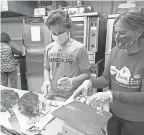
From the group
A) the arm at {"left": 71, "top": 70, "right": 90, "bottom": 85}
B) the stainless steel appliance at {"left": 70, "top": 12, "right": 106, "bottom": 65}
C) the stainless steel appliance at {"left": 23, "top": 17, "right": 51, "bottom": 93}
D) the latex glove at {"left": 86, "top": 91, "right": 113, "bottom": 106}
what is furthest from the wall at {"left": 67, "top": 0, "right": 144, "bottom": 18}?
the latex glove at {"left": 86, "top": 91, "right": 113, "bottom": 106}

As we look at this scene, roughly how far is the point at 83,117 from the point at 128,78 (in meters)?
0.36

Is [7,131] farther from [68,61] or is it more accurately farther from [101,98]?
[68,61]

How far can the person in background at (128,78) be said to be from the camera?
0.78 meters

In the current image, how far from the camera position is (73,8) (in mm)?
2418

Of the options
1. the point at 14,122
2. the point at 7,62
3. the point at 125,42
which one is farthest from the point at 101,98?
the point at 7,62

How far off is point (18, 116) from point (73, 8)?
2047 mm

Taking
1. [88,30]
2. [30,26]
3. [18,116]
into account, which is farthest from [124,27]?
[30,26]

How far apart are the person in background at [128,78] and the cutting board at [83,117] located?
0.11 metres

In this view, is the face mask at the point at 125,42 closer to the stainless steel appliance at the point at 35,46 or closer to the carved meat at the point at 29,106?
the carved meat at the point at 29,106

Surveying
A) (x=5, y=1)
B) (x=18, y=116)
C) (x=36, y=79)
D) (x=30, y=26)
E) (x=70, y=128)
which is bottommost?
(x=36, y=79)

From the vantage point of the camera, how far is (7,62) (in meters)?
2.82

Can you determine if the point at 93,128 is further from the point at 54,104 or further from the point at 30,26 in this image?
the point at 30,26

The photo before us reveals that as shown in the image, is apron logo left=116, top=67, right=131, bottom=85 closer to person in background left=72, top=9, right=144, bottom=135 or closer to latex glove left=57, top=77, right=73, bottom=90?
person in background left=72, top=9, right=144, bottom=135

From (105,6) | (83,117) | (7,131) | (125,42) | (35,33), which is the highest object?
(105,6)
